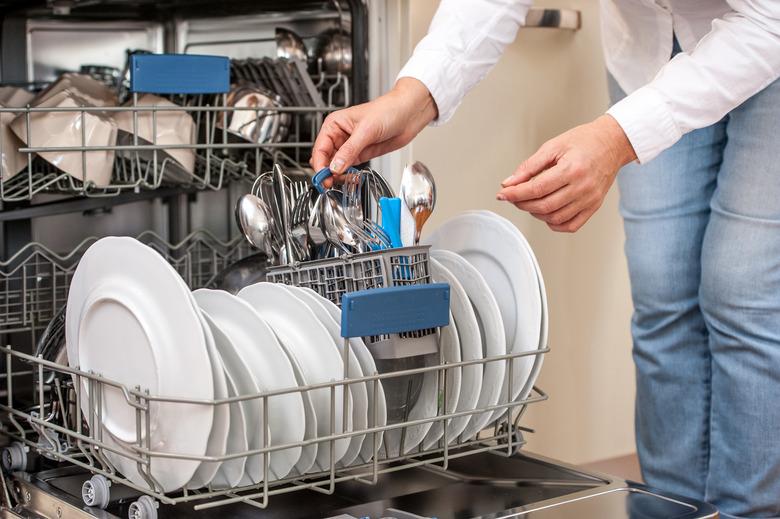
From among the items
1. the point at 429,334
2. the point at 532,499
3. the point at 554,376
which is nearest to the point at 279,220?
the point at 429,334

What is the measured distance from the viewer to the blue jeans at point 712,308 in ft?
3.92

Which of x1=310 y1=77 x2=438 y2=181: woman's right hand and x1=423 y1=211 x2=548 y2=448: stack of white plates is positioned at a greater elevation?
x1=310 y1=77 x2=438 y2=181: woman's right hand

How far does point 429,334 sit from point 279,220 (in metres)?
0.21

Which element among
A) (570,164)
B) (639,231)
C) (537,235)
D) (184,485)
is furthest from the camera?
(537,235)

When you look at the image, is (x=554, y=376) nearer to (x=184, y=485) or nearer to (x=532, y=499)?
(x=532, y=499)

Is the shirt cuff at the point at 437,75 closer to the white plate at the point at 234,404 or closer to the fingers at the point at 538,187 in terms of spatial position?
the fingers at the point at 538,187

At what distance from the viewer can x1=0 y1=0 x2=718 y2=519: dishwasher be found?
3.17 ft

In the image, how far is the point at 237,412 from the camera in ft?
2.81

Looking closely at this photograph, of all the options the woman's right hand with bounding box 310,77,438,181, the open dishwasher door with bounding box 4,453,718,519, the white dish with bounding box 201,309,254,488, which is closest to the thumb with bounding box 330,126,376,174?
the woman's right hand with bounding box 310,77,438,181

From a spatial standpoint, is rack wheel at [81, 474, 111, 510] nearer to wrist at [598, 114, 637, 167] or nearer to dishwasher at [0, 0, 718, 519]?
dishwasher at [0, 0, 718, 519]

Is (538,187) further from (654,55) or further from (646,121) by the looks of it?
(654,55)

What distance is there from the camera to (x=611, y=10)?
1.34 m

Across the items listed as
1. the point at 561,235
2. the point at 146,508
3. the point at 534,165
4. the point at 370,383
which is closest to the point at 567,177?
the point at 534,165

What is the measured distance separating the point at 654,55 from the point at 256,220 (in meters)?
0.57
